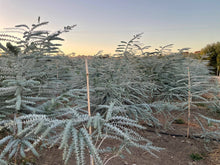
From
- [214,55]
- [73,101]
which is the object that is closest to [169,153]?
[73,101]

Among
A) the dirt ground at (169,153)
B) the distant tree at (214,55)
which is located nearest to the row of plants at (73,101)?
the dirt ground at (169,153)

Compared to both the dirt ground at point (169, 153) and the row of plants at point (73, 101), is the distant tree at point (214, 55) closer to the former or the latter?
the row of plants at point (73, 101)

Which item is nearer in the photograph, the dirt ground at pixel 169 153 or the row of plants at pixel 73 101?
the row of plants at pixel 73 101

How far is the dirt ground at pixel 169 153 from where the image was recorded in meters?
2.16

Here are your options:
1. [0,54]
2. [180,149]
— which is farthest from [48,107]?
[180,149]

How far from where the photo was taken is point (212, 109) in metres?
4.20

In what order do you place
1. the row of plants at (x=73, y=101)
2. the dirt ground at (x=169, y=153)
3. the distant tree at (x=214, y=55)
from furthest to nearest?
the distant tree at (x=214, y=55), the dirt ground at (x=169, y=153), the row of plants at (x=73, y=101)

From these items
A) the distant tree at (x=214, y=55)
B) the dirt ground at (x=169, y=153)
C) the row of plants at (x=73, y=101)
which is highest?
the distant tree at (x=214, y=55)

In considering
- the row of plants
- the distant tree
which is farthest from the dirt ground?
the distant tree

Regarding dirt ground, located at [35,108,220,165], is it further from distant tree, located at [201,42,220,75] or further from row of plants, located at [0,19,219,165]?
distant tree, located at [201,42,220,75]

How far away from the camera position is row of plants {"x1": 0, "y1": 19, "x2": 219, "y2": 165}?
1.29 meters

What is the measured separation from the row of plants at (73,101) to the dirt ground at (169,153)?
135 mm

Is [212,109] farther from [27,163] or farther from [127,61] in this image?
[27,163]

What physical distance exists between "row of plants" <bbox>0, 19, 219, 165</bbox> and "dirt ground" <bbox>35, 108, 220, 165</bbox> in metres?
0.14
